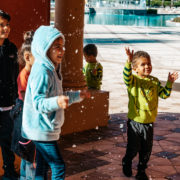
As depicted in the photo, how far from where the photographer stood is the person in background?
3.42 metres

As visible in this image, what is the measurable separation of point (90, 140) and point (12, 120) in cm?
200

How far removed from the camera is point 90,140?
5.37 meters

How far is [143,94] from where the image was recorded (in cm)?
385

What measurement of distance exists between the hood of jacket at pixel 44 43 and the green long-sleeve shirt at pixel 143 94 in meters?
1.24

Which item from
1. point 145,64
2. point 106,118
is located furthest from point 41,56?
point 106,118

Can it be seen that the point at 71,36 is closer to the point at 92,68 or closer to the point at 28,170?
the point at 92,68

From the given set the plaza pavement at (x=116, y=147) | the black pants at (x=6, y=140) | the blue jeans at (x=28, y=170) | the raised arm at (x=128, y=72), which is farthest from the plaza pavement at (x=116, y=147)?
the raised arm at (x=128, y=72)

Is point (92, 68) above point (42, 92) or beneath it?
beneath

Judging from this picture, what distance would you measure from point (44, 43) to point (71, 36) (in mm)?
3000

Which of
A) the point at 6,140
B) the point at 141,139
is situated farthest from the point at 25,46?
the point at 141,139

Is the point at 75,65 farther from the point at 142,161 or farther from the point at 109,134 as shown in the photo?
the point at 142,161

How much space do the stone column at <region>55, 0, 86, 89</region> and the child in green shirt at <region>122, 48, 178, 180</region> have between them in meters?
1.95

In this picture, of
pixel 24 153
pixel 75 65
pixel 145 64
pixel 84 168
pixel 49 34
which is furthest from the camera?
pixel 75 65

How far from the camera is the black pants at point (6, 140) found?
350cm
